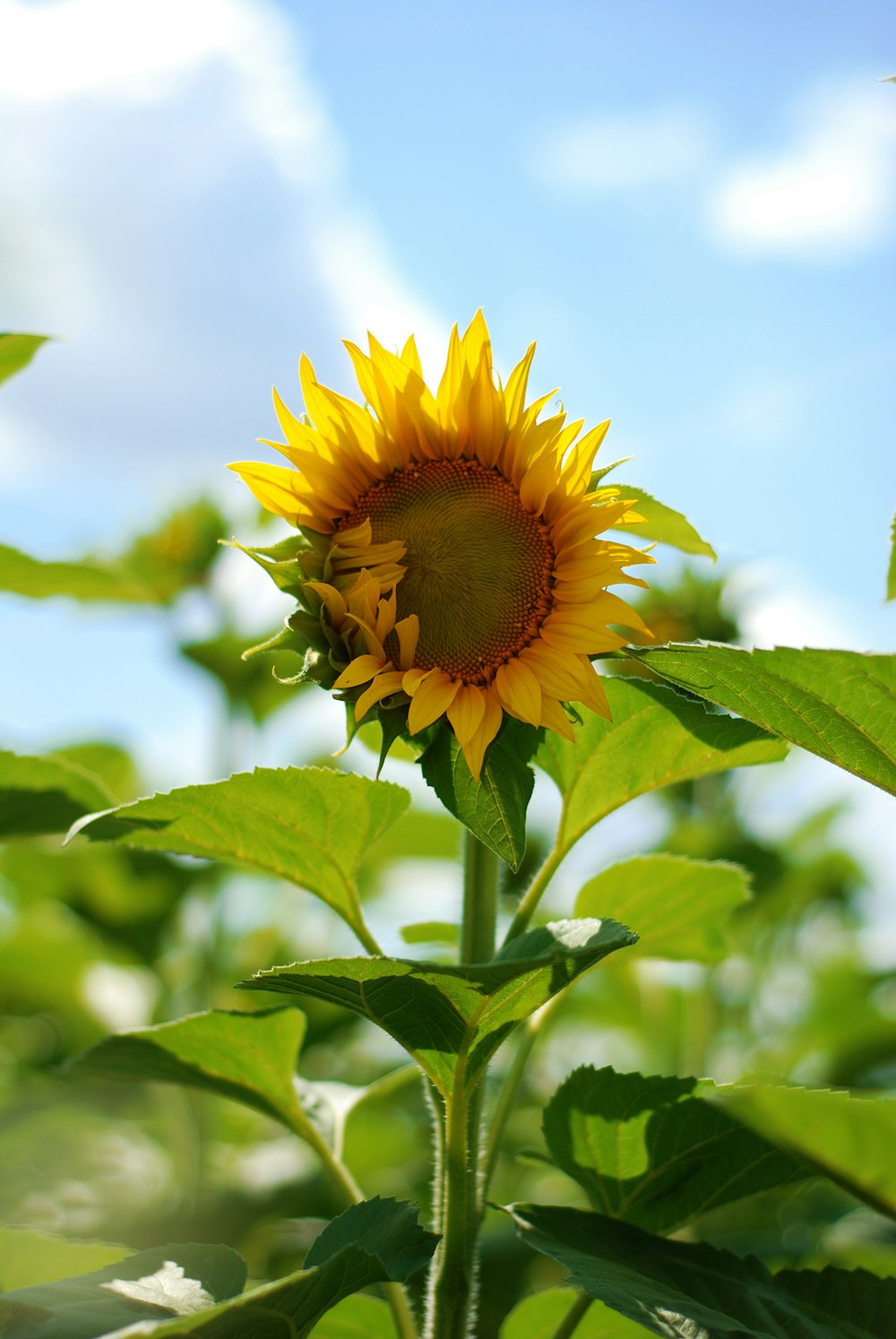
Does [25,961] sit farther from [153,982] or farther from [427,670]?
[427,670]

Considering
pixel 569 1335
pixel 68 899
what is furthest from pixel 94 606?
pixel 569 1335

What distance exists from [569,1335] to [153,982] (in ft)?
5.63

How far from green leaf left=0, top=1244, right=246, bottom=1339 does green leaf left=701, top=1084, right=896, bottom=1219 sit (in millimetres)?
415

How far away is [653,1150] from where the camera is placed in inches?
40.2

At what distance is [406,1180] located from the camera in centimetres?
232

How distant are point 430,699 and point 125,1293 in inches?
18.9

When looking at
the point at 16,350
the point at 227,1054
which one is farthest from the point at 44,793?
the point at 16,350

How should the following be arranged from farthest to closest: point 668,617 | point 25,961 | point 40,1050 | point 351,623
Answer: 1. point 40,1050
2. point 25,961
3. point 668,617
4. point 351,623

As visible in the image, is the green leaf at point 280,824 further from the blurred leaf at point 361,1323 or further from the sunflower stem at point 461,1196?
the blurred leaf at point 361,1323

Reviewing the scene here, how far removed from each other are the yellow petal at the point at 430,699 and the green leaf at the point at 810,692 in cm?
16

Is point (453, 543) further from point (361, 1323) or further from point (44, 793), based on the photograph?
point (361, 1323)

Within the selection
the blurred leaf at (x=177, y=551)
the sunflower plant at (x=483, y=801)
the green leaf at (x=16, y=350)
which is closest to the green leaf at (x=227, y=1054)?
the sunflower plant at (x=483, y=801)

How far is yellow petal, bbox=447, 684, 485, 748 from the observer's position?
37.9 inches

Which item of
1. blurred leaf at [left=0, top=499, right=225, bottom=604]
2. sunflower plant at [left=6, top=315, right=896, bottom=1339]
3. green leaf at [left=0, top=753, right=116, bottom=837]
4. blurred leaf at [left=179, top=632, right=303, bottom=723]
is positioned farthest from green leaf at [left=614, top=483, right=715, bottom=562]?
blurred leaf at [left=0, top=499, right=225, bottom=604]
